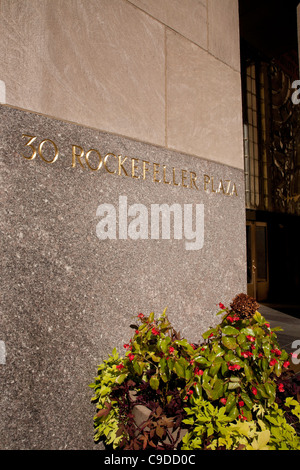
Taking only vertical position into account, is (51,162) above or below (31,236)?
above

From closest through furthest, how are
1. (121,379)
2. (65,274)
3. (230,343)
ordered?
(230,343)
(121,379)
(65,274)

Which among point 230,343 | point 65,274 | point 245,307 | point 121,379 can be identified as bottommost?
point 121,379

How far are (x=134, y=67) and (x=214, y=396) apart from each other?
2.41m

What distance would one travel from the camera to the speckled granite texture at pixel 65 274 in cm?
195

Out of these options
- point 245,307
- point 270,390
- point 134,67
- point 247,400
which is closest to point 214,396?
point 247,400

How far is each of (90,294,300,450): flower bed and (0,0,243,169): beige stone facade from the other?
1643 mm

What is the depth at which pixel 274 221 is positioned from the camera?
1196cm

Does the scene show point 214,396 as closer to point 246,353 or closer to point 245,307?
point 246,353

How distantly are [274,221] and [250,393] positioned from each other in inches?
439

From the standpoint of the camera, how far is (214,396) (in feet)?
5.11

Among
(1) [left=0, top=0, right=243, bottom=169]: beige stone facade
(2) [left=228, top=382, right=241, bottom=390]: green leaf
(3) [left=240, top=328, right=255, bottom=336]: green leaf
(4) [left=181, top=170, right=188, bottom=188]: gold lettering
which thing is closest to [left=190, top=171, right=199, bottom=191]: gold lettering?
(4) [left=181, top=170, right=188, bottom=188]: gold lettering

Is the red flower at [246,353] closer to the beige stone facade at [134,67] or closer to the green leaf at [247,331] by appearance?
the green leaf at [247,331]

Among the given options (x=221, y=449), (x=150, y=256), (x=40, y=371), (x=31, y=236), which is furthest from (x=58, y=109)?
(x=221, y=449)

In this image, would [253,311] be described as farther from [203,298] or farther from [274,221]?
[274,221]
